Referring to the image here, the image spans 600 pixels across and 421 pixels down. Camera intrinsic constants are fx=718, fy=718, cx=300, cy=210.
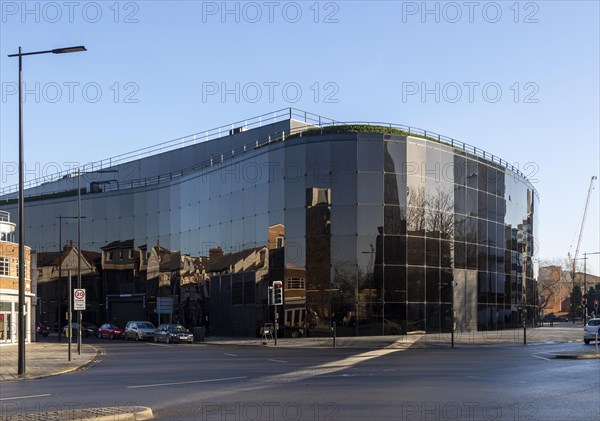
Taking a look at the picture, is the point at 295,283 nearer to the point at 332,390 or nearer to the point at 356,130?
the point at 356,130

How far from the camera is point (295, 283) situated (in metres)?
50.9

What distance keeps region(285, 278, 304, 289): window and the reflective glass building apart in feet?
0.25

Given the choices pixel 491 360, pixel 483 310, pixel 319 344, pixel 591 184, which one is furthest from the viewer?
pixel 591 184

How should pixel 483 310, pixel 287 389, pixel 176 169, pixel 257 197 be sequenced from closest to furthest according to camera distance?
pixel 287 389 → pixel 257 197 → pixel 483 310 → pixel 176 169

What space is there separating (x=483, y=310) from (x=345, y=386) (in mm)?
42898

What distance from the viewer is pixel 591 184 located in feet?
505

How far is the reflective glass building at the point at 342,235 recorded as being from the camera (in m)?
50.4

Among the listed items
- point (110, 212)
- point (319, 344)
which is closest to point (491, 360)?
point (319, 344)

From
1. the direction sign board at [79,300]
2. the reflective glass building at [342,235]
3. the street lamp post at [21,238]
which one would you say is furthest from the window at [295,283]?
the street lamp post at [21,238]

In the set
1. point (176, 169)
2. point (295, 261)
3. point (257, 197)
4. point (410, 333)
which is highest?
point (176, 169)

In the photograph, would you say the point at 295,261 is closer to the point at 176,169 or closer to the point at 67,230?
the point at 176,169

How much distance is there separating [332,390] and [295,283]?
33.7m

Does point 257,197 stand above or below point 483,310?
above

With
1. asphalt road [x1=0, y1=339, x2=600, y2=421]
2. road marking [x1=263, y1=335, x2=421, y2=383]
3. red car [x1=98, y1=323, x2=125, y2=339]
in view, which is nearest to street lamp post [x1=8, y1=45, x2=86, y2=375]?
asphalt road [x1=0, y1=339, x2=600, y2=421]
